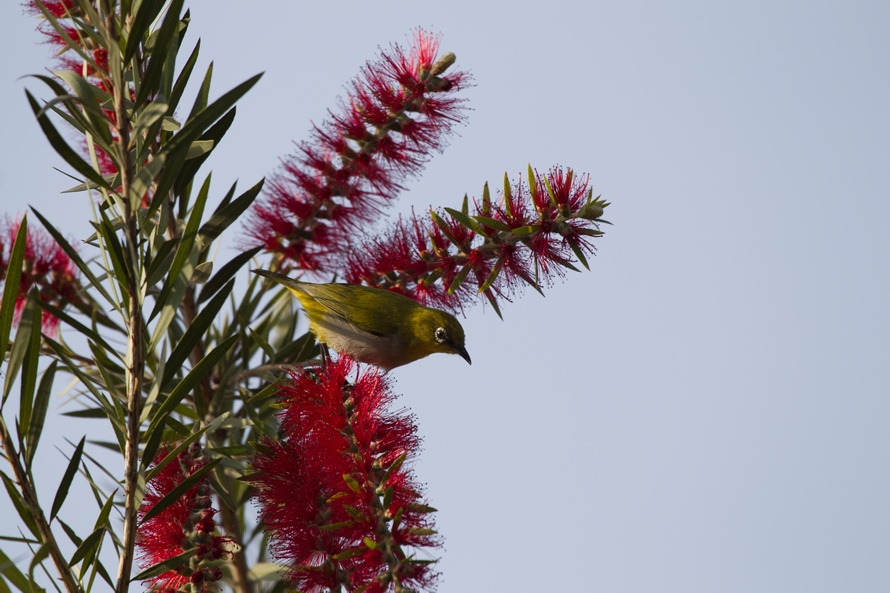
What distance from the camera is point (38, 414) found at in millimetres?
2016

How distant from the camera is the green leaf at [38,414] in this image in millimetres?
1954

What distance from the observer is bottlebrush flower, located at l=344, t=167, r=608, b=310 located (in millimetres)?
2857

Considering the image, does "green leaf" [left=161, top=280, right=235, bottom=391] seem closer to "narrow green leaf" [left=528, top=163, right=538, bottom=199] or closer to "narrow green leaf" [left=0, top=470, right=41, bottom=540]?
"narrow green leaf" [left=0, top=470, right=41, bottom=540]

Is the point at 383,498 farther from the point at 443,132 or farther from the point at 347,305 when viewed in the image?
the point at 347,305

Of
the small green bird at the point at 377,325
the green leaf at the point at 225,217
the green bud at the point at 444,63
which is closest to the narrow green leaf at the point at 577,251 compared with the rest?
the green bud at the point at 444,63

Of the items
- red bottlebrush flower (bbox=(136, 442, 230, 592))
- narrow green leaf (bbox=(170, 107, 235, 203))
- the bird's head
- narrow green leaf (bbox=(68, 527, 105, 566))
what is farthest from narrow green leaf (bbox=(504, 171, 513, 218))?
the bird's head

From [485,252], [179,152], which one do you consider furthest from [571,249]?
[179,152]

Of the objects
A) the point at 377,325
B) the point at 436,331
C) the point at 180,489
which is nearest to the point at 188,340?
the point at 180,489

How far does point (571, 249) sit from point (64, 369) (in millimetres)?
1861

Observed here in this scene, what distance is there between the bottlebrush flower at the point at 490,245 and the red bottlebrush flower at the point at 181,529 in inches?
39.8

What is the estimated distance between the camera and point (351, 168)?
139 inches

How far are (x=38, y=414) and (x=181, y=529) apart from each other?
1.67 feet

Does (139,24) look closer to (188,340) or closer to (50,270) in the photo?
(188,340)

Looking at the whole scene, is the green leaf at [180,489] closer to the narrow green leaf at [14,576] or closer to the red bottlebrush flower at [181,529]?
the red bottlebrush flower at [181,529]
